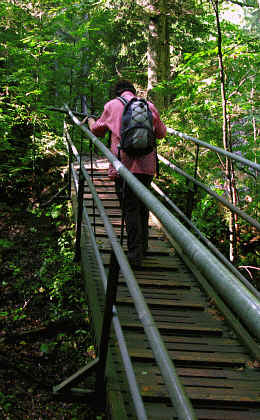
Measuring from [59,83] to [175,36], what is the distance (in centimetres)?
397

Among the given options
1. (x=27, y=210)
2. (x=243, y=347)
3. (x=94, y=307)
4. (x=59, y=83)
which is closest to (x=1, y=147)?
(x=27, y=210)

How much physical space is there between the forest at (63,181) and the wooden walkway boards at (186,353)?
2.78 feet

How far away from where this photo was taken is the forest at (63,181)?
406 cm

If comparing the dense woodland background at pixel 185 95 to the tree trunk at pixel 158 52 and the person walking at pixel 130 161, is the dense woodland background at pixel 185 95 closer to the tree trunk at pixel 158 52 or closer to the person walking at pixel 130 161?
the tree trunk at pixel 158 52

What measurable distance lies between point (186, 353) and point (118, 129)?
2029mm

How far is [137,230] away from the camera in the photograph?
11.6 ft


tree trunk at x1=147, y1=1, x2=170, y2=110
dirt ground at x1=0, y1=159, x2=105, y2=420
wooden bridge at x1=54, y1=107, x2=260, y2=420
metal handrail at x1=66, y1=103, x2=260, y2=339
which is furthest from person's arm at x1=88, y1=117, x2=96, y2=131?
tree trunk at x1=147, y1=1, x2=170, y2=110

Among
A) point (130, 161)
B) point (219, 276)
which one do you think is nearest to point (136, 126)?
point (130, 161)

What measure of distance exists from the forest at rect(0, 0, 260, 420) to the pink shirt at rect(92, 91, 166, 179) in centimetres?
111

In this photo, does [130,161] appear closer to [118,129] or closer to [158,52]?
[118,129]

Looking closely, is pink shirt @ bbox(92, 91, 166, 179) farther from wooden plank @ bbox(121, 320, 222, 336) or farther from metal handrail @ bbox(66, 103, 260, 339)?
metal handrail @ bbox(66, 103, 260, 339)

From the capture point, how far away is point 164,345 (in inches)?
44.8

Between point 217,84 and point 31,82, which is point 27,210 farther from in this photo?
point 217,84

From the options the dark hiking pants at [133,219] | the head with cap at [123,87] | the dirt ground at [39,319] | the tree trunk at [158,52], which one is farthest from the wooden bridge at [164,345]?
the tree trunk at [158,52]
